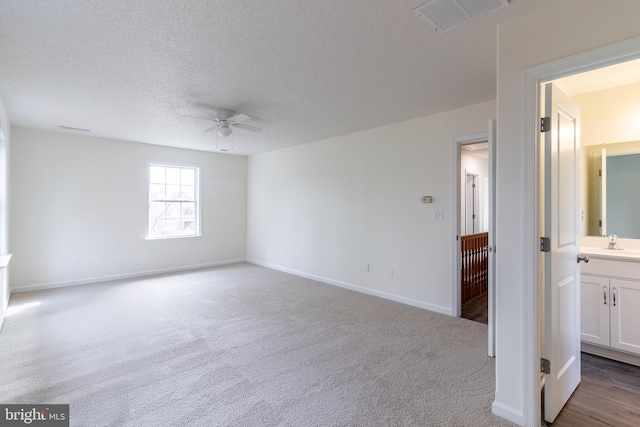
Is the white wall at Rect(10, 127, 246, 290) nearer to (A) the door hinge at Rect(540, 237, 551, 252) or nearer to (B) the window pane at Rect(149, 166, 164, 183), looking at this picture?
(B) the window pane at Rect(149, 166, 164, 183)

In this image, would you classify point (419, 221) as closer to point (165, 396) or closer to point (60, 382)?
point (165, 396)

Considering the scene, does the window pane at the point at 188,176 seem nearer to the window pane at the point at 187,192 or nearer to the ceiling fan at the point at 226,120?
the window pane at the point at 187,192

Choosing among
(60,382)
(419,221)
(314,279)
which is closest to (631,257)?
(419,221)

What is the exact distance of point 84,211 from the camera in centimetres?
511

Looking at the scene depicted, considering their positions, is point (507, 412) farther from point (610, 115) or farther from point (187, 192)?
point (187, 192)

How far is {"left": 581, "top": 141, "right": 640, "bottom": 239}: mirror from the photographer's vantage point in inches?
110

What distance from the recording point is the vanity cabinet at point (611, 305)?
242 cm

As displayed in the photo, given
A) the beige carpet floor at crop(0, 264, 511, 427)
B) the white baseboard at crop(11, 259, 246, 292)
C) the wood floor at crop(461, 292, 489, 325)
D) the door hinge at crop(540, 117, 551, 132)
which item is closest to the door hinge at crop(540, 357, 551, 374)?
the beige carpet floor at crop(0, 264, 511, 427)

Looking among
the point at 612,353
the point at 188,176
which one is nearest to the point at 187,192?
the point at 188,176

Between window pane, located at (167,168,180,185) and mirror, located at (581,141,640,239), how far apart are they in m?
6.55

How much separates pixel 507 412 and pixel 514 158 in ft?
5.13

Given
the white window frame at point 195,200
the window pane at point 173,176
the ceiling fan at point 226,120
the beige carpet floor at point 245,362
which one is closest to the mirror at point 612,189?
the beige carpet floor at point 245,362

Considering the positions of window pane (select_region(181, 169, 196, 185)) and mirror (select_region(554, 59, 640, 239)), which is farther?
window pane (select_region(181, 169, 196, 185))

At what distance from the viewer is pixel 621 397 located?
6.82ft
